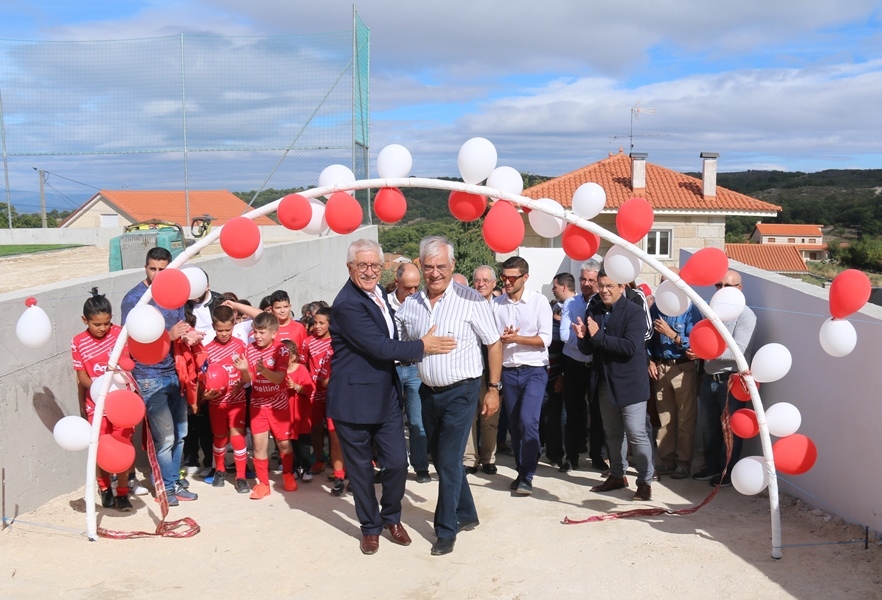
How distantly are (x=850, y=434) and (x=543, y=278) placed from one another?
493 inches

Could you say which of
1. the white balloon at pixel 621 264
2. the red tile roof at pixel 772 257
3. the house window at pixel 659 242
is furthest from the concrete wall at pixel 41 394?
the red tile roof at pixel 772 257

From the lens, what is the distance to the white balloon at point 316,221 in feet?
16.8

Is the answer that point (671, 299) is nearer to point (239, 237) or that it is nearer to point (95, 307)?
point (239, 237)

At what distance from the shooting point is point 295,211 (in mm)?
4828

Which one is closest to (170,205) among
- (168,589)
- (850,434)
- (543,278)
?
(543,278)

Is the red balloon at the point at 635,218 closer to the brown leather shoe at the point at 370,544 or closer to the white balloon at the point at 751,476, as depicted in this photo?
the white balloon at the point at 751,476

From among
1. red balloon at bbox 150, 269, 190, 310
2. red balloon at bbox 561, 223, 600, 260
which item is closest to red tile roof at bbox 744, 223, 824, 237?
red balloon at bbox 561, 223, 600, 260

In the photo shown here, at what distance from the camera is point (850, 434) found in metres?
4.64

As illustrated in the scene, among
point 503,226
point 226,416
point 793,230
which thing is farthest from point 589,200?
point 793,230

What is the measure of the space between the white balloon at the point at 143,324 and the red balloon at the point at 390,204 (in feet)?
4.87

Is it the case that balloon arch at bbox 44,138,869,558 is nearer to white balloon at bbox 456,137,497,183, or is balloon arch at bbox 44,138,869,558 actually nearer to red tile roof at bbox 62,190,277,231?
white balloon at bbox 456,137,497,183

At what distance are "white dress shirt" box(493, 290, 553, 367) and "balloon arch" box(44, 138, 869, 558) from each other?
3.78 ft

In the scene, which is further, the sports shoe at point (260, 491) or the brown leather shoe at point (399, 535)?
the sports shoe at point (260, 491)

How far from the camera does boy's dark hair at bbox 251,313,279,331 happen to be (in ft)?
18.2
